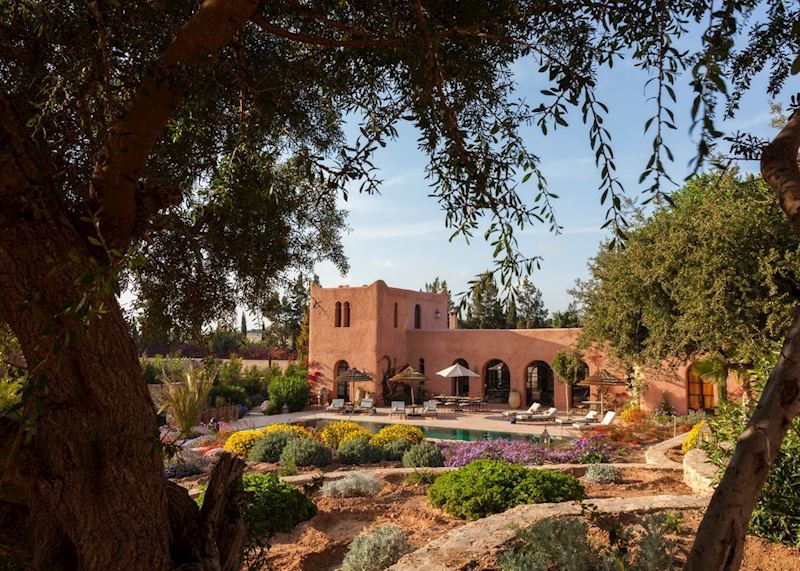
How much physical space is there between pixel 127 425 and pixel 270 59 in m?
2.86

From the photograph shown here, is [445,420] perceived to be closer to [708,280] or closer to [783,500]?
[708,280]

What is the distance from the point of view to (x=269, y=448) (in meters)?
11.8

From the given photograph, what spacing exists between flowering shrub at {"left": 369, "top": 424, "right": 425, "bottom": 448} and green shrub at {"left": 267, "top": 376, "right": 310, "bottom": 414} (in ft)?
37.4

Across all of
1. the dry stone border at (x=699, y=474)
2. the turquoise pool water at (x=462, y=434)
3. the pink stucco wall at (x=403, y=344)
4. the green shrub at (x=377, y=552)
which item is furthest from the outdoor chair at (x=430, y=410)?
the green shrub at (x=377, y=552)

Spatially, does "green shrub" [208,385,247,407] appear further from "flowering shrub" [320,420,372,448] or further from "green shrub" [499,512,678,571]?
"green shrub" [499,512,678,571]

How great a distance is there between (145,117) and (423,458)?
9509mm

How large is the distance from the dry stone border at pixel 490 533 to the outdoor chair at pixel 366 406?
17.8 meters

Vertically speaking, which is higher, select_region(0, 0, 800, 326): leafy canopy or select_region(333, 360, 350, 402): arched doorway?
select_region(0, 0, 800, 326): leafy canopy

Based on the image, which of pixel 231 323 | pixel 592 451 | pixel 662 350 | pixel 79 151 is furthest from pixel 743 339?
pixel 79 151

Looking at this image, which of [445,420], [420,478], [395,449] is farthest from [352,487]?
[445,420]

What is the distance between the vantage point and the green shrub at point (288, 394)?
23625 millimetres

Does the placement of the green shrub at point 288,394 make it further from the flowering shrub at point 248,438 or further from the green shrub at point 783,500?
the green shrub at point 783,500

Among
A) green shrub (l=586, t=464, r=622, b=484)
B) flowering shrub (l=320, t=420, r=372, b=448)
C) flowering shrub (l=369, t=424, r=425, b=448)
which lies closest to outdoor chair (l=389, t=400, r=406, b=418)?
flowering shrub (l=320, t=420, r=372, b=448)

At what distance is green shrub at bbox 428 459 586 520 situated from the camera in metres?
6.90
